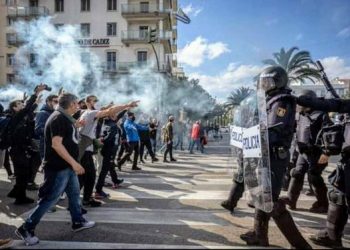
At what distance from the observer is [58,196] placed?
190 inches

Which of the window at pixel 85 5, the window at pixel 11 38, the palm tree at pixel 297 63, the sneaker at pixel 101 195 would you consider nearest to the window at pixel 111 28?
the window at pixel 85 5

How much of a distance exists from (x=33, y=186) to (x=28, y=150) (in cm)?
128

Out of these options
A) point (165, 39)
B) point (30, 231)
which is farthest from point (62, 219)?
point (165, 39)

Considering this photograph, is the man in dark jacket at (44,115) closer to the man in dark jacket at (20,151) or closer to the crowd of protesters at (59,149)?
the crowd of protesters at (59,149)

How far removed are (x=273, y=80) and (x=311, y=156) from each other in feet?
7.35

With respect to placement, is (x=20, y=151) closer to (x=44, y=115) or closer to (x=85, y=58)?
(x=44, y=115)

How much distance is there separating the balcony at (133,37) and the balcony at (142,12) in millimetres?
1483

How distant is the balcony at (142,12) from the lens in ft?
137

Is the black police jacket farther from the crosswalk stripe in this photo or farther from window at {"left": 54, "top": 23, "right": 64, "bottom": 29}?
window at {"left": 54, "top": 23, "right": 64, "bottom": 29}

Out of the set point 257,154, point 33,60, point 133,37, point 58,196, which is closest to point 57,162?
point 58,196

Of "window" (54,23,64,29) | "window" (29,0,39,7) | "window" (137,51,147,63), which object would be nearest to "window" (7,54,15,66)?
"window" (29,0,39,7)

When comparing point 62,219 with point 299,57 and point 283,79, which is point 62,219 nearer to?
point 283,79

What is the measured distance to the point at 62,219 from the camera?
571 cm

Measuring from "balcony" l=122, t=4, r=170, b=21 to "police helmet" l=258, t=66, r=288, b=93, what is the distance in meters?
38.7
